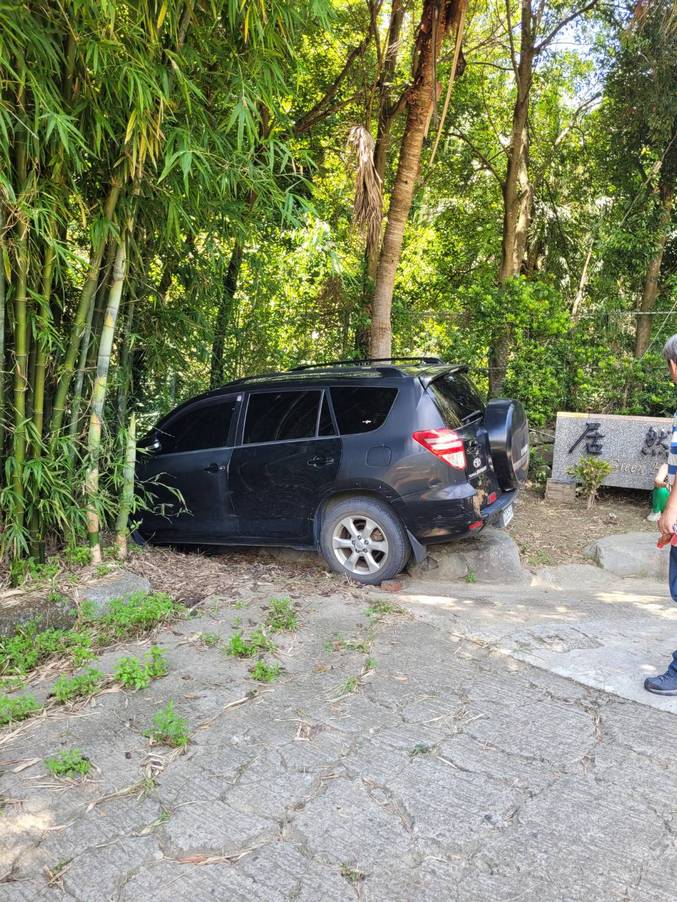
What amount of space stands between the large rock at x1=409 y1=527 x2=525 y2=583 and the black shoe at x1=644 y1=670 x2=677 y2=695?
2.20m

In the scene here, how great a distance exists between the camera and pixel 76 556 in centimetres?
475

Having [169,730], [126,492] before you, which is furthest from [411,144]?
[169,730]

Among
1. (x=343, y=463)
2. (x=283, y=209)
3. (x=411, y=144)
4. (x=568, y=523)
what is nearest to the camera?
(x=283, y=209)

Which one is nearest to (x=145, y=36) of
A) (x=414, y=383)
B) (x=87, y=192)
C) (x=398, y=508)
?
(x=87, y=192)

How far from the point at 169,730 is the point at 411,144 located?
20.8 feet

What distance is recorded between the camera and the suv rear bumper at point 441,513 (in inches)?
193

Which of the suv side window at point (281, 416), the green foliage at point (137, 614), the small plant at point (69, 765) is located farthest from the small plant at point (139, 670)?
the suv side window at point (281, 416)

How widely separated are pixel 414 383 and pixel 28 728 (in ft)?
10.6

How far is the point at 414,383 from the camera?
16.6 feet

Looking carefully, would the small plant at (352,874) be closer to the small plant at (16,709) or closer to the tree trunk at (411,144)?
the small plant at (16,709)

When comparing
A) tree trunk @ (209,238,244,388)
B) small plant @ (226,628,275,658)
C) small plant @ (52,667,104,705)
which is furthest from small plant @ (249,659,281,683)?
tree trunk @ (209,238,244,388)

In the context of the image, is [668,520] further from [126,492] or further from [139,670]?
[126,492]

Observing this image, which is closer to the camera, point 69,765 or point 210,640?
point 69,765

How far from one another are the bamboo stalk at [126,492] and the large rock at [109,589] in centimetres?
35
